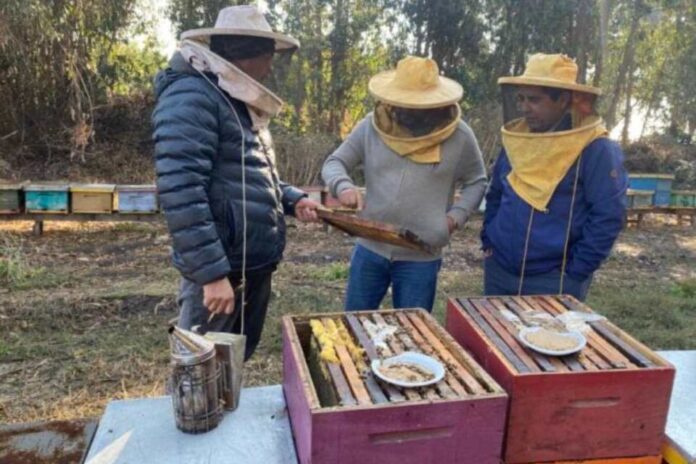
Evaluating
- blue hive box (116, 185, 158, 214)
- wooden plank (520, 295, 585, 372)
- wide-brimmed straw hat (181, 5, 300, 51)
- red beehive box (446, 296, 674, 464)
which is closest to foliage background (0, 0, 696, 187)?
blue hive box (116, 185, 158, 214)

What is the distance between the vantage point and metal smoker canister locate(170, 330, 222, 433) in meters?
1.39

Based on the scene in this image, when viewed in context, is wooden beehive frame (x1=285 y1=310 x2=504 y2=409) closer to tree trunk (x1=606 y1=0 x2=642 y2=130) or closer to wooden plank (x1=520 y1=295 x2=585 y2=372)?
wooden plank (x1=520 y1=295 x2=585 y2=372)

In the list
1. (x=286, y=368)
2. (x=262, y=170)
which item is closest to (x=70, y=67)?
(x=262, y=170)

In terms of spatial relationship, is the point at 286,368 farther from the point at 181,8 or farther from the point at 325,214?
the point at 181,8

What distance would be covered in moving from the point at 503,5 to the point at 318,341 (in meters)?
10.7

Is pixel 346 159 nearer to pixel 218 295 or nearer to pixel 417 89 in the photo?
pixel 417 89

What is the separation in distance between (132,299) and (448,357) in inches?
164

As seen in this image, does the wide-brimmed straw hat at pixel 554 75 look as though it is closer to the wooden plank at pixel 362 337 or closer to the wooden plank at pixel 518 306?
the wooden plank at pixel 518 306

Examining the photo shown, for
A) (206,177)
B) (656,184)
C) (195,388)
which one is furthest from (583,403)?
(656,184)

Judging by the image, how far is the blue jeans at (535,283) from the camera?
2316 millimetres

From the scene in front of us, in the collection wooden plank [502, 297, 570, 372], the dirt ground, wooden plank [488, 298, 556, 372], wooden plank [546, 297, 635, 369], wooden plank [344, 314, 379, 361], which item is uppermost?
wooden plank [546, 297, 635, 369]

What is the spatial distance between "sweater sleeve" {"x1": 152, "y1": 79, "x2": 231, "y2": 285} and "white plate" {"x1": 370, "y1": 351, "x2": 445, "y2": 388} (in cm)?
68

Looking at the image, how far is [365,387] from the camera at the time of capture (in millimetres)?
1296

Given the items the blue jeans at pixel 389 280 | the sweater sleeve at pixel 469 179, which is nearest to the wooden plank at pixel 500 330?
the blue jeans at pixel 389 280
